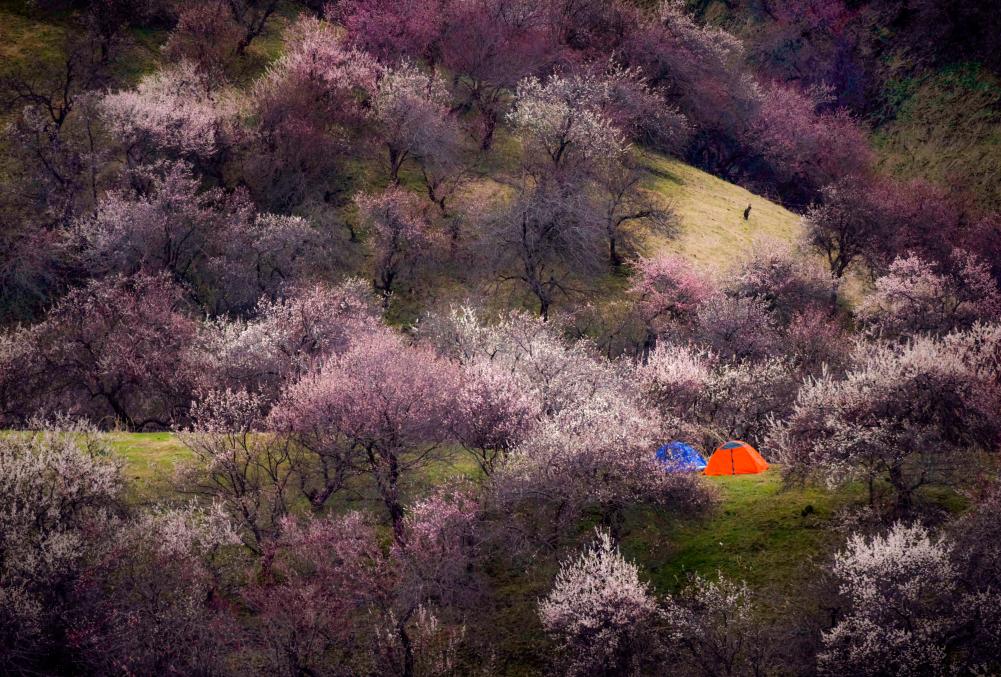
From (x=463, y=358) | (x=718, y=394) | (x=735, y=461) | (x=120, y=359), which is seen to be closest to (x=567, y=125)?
(x=718, y=394)

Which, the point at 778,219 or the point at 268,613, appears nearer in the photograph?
the point at 268,613

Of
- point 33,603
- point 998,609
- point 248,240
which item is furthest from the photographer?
point 248,240

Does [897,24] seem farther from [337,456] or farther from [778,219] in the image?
[337,456]

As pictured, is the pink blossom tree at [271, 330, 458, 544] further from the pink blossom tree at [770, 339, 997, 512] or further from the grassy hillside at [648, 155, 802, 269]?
the grassy hillside at [648, 155, 802, 269]

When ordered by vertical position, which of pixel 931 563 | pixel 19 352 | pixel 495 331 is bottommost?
pixel 19 352

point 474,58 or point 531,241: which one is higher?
point 474,58

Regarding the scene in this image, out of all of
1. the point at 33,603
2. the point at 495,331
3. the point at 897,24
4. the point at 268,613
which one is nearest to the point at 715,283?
the point at 495,331

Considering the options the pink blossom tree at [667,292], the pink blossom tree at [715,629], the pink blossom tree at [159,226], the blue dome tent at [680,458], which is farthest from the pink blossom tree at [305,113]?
the pink blossom tree at [715,629]

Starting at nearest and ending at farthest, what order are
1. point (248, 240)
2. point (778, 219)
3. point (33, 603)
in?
point (33, 603), point (248, 240), point (778, 219)
